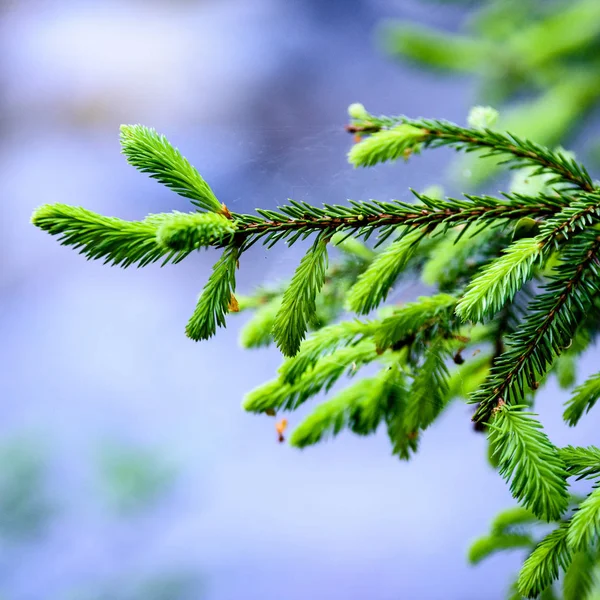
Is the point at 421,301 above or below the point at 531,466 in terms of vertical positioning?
above

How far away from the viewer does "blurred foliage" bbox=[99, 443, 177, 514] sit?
4.89 feet

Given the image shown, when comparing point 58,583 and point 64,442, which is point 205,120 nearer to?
point 64,442

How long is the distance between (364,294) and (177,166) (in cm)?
14

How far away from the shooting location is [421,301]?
44cm

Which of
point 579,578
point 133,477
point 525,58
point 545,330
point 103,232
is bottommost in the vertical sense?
point 579,578

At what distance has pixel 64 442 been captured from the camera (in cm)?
153

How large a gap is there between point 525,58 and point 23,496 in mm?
1495

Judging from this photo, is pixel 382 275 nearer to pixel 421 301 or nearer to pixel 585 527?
pixel 421 301

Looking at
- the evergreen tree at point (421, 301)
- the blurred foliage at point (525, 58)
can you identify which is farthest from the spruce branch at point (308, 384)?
the blurred foliage at point (525, 58)

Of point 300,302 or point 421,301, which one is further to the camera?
point 421,301

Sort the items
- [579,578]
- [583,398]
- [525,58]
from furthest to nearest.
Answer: [525,58]
[579,578]
[583,398]

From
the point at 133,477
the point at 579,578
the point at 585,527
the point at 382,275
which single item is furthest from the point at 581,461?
the point at 133,477

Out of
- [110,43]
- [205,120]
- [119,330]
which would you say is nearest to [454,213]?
[205,120]

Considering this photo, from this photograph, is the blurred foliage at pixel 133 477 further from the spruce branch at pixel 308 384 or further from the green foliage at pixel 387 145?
the green foliage at pixel 387 145
